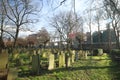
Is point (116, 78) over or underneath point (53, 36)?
underneath

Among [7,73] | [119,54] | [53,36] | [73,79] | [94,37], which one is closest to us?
[7,73]

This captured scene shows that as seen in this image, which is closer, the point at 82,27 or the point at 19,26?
the point at 19,26

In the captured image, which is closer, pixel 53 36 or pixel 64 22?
pixel 64 22

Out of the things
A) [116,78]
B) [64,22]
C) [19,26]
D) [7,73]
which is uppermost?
[64,22]

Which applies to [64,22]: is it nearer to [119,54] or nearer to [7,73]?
[119,54]

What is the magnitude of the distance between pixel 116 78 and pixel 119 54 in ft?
46.5

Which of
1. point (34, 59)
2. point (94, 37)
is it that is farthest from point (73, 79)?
point (94, 37)

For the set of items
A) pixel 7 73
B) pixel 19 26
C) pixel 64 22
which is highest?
pixel 64 22

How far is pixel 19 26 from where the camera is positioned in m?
30.6

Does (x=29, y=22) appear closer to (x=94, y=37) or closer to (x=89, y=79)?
(x=89, y=79)

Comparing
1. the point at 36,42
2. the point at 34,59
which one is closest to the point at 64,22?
the point at 36,42

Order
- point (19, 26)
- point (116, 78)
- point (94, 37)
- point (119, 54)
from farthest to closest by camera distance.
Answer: point (94, 37)
point (19, 26)
point (119, 54)
point (116, 78)

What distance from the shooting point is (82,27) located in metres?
64.4

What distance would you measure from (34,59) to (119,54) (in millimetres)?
15832
